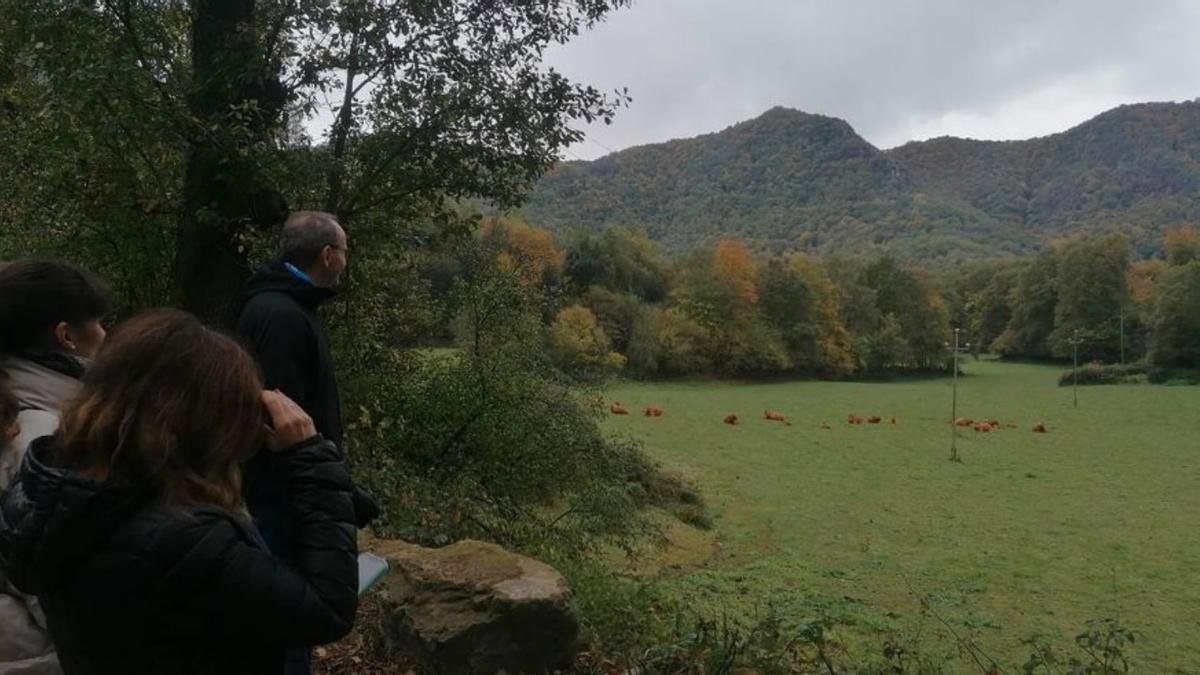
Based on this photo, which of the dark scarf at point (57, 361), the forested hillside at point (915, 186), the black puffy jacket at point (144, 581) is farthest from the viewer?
the forested hillside at point (915, 186)

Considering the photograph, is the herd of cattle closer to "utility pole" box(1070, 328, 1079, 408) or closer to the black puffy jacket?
"utility pole" box(1070, 328, 1079, 408)

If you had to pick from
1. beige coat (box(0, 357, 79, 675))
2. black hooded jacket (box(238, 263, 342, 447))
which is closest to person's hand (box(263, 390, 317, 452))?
beige coat (box(0, 357, 79, 675))

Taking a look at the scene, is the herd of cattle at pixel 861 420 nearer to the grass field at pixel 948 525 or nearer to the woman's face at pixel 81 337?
the grass field at pixel 948 525

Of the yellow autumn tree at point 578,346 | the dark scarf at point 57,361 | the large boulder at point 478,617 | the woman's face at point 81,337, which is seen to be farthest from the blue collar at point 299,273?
the yellow autumn tree at point 578,346

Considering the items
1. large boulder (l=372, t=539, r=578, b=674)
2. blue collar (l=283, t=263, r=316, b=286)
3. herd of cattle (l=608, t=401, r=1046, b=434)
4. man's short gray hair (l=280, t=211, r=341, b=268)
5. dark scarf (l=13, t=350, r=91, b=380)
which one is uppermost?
man's short gray hair (l=280, t=211, r=341, b=268)

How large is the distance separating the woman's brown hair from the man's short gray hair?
1.18 m

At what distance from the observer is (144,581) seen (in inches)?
46.2

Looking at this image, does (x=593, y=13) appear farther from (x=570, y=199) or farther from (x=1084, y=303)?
(x=1084, y=303)

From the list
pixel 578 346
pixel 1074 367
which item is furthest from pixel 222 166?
pixel 1074 367

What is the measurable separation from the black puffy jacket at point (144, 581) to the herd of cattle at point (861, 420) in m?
24.0

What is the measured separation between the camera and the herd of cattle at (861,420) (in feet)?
87.0

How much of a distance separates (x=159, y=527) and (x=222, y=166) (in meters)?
4.19

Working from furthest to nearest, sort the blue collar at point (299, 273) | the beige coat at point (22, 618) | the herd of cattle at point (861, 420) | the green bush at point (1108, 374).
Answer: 1. the green bush at point (1108, 374)
2. the herd of cattle at point (861, 420)
3. the blue collar at point (299, 273)
4. the beige coat at point (22, 618)

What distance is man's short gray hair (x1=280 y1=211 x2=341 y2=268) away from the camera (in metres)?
2.51
